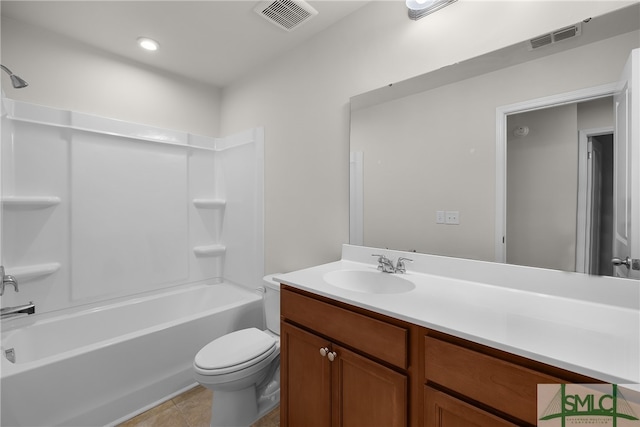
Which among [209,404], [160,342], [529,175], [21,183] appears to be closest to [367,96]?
[529,175]

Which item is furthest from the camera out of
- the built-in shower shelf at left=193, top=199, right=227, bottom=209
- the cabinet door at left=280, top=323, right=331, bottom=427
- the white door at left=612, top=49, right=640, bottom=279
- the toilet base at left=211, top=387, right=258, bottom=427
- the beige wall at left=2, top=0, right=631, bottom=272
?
the built-in shower shelf at left=193, top=199, right=227, bottom=209

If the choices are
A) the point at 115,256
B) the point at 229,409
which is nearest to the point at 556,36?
the point at 229,409

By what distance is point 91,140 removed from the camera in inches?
85.8

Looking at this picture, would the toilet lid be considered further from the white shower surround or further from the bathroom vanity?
the white shower surround

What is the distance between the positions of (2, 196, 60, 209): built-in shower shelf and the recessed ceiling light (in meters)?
1.28

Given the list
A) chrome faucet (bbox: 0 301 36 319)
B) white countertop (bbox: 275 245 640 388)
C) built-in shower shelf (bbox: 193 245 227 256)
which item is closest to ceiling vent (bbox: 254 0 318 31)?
white countertop (bbox: 275 245 640 388)

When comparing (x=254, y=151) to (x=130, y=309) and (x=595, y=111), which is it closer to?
(x=130, y=309)

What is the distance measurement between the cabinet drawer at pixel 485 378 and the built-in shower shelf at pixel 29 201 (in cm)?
248

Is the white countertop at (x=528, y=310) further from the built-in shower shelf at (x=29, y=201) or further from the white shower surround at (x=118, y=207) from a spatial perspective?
the built-in shower shelf at (x=29, y=201)

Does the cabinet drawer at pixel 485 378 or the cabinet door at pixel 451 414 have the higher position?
the cabinet drawer at pixel 485 378

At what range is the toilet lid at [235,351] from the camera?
4.95ft

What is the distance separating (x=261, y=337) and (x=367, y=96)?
5.25 feet

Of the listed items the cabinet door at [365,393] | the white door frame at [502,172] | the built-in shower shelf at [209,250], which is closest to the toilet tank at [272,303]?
the cabinet door at [365,393]

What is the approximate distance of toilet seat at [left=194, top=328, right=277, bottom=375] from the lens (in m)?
1.48
